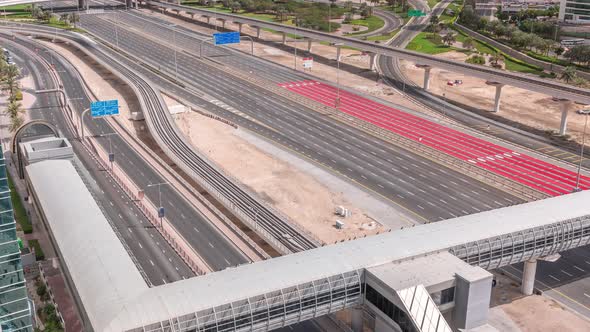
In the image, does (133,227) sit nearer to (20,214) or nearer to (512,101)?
(20,214)

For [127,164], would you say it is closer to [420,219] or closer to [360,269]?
[420,219]

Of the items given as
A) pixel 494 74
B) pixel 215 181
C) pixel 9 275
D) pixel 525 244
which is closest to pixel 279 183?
pixel 215 181

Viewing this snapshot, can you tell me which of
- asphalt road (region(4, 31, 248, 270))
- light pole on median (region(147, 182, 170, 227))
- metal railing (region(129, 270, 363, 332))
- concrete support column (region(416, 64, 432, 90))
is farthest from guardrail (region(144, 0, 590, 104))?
metal railing (region(129, 270, 363, 332))

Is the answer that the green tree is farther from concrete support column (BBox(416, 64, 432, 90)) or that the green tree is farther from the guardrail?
concrete support column (BBox(416, 64, 432, 90))

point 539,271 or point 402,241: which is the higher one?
point 402,241

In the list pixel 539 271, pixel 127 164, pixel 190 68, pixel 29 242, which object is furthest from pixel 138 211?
pixel 190 68

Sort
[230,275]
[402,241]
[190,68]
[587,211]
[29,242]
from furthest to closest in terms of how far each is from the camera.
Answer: [190,68]
[29,242]
[587,211]
[402,241]
[230,275]
